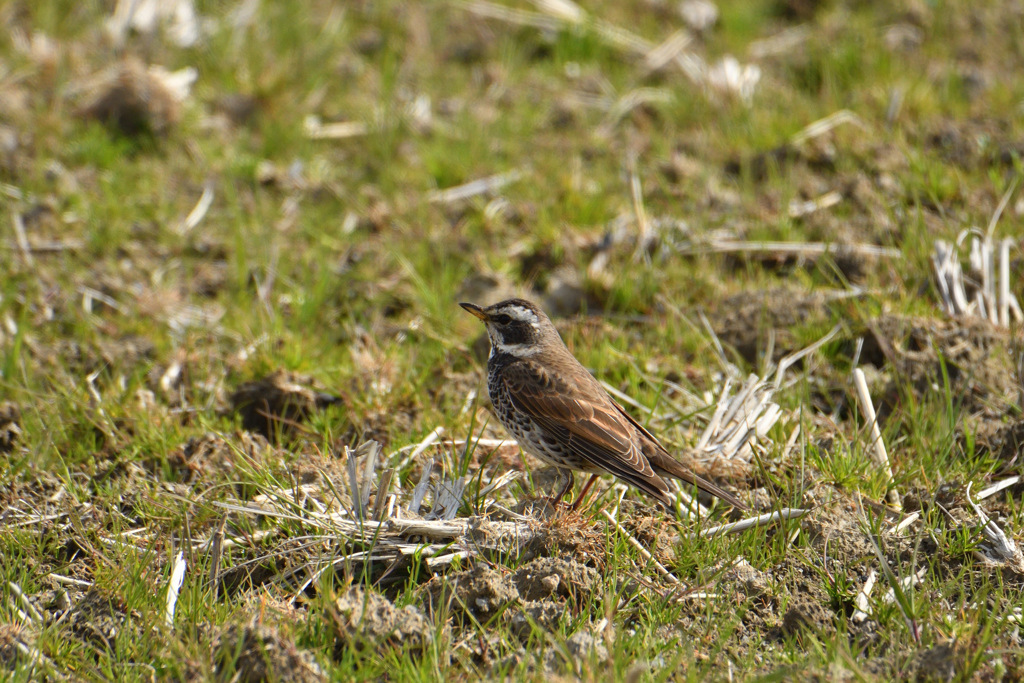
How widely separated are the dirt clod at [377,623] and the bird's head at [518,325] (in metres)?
1.91

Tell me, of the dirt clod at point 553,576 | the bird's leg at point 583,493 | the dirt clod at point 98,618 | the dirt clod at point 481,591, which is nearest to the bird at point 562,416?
the bird's leg at point 583,493

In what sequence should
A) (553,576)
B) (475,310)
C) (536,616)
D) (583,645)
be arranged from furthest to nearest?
(475,310) → (553,576) → (536,616) → (583,645)

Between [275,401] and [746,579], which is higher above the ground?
[746,579]

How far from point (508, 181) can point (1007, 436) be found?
420cm

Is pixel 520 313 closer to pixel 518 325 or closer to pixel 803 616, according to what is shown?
pixel 518 325

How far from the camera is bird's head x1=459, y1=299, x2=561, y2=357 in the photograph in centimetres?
546

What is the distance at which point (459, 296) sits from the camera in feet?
22.5

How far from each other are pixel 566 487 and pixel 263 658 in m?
1.90

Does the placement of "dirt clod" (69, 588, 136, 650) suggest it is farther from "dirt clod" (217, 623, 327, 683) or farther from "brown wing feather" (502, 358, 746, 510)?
"brown wing feather" (502, 358, 746, 510)

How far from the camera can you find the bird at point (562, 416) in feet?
15.2

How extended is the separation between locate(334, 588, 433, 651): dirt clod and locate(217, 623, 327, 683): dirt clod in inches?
7.8

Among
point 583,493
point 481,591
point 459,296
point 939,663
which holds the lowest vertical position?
point 459,296

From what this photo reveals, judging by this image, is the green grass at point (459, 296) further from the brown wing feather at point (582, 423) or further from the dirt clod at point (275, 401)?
the brown wing feather at point (582, 423)

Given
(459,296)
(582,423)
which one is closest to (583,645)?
(582,423)
